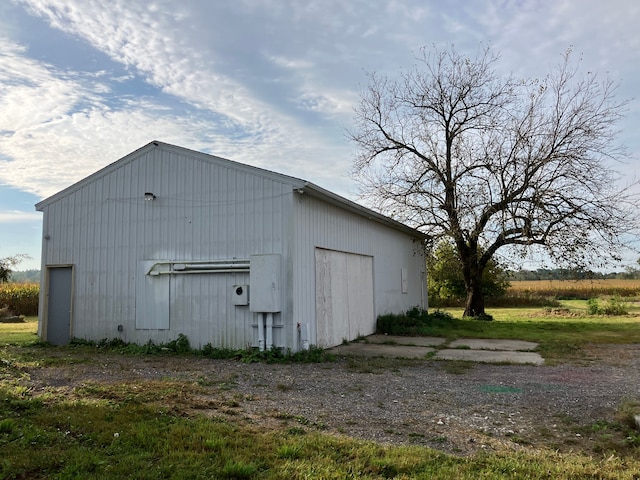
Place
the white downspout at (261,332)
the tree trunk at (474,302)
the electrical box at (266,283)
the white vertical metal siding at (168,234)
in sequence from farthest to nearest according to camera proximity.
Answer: the tree trunk at (474,302) → the white vertical metal siding at (168,234) → the white downspout at (261,332) → the electrical box at (266,283)

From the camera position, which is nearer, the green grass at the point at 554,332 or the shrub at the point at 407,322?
the green grass at the point at 554,332

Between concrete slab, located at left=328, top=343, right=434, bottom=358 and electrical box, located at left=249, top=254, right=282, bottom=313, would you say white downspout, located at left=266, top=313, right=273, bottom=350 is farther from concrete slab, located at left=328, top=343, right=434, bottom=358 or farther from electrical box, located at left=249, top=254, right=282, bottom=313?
concrete slab, located at left=328, top=343, right=434, bottom=358

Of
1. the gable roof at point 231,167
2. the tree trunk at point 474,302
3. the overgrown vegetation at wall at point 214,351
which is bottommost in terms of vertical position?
the overgrown vegetation at wall at point 214,351

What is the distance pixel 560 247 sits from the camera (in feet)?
54.2

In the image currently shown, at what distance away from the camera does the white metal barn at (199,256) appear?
9.66m

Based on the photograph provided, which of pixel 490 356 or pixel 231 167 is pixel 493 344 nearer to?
pixel 490 356

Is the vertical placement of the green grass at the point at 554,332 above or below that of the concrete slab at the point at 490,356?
above

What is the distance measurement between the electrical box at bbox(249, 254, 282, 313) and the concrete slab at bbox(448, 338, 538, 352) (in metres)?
4.71

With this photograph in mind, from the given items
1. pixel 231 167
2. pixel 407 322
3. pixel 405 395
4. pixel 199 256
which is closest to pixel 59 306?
pixel 199 256

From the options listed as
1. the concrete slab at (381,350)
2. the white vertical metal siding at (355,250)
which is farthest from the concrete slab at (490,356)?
the white vertical metal siding at (355,250)

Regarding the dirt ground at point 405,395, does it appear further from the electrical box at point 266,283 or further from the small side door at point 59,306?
the small side door at point 59,306

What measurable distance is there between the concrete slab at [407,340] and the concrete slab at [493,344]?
441mm

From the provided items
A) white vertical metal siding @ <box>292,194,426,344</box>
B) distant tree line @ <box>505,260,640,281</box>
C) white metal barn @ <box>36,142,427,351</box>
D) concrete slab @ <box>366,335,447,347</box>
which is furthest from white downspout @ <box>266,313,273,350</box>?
distant tree line @ <box>505,260,640,281</box>

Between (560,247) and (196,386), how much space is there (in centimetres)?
1412
